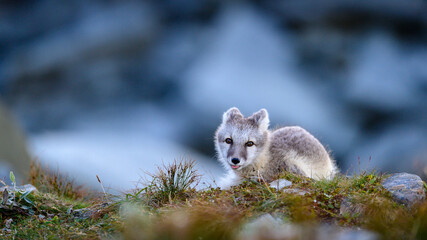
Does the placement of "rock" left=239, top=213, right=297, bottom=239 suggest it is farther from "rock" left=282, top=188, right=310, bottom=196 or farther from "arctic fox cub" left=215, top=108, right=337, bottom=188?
"arctic fox cub" left=215, top=108, right=337, bottom=188

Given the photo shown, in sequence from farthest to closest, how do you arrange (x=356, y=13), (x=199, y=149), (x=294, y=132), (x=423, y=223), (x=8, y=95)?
(x=8, y=95) → (x=356, y=13) → (x=199, y=149) → (x=294, y=132) → (x=423, y=223)

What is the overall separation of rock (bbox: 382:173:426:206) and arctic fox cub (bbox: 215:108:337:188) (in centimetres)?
119

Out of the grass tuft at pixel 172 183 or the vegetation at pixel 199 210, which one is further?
the grass tuft at pixel 172 183

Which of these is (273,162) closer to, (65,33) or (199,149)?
(199,149)

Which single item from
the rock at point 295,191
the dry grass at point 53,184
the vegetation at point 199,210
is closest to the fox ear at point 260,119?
the vegetation at point 199,210

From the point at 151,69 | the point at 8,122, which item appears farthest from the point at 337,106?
the point at 8,122

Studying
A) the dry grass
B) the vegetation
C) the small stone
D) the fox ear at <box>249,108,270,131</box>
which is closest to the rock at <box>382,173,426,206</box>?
the vegetation

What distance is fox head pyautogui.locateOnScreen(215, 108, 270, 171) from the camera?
5539 millimetres


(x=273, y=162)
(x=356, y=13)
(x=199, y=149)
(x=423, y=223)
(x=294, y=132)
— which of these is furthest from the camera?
(x=356, y=13)

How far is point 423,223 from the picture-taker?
3156mm

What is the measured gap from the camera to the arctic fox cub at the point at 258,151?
561 centimetres

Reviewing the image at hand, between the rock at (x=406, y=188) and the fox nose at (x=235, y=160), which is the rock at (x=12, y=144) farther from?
the rock at (x=406, y=188)

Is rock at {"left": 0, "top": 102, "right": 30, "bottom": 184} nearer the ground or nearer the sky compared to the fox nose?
nearer the sky

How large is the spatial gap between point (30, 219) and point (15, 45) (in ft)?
45.8
